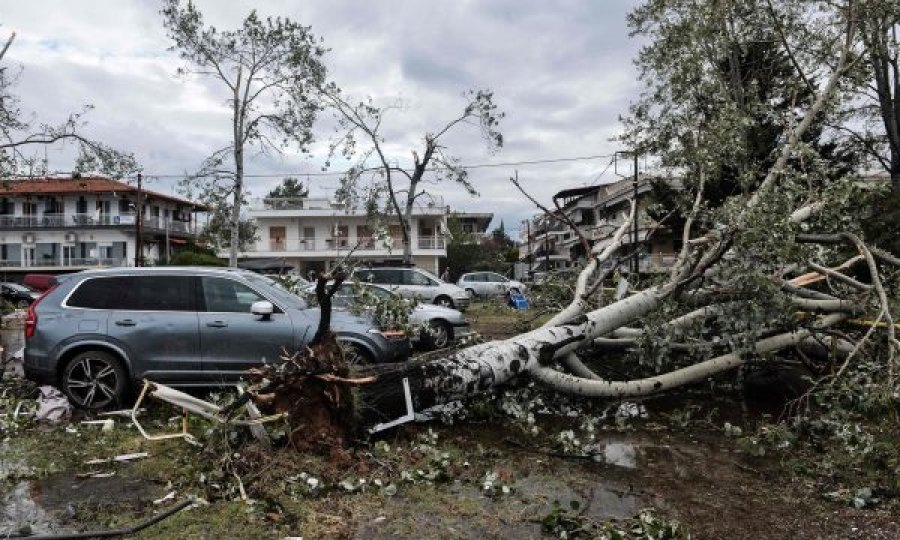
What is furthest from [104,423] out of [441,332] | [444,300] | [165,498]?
[444,300]

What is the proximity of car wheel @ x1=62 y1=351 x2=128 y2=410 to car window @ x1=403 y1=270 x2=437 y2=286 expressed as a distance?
1592 centimetres

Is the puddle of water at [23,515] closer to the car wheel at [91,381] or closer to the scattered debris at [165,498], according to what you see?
the scattered debris at [165,498]

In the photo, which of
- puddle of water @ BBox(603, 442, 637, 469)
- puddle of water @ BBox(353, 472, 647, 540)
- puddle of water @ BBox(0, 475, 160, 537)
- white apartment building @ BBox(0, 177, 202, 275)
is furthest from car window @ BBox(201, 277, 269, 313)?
white apartment building @ BBox(0, 177, 202, 275)

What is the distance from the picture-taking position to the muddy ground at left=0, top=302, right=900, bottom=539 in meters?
4.61

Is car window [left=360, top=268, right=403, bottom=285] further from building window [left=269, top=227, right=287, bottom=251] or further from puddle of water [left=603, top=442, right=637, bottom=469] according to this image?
building window [left=269, top=227, right=287, bottom=251]

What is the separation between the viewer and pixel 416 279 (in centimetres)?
2411

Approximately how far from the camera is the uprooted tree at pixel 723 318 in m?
6.91

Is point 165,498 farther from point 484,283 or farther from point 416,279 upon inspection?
point 484,283

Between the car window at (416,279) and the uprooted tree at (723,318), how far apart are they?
14693 mm

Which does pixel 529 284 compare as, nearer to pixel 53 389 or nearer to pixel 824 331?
pixel 824 331

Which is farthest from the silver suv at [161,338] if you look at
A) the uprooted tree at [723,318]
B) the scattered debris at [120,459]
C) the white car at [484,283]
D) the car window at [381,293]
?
the white car at [484,283]

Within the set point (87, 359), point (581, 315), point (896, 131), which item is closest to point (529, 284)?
point (581, 315)

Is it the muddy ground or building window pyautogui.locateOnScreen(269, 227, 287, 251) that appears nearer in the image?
the muddy ground

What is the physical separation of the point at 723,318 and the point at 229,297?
541cm
